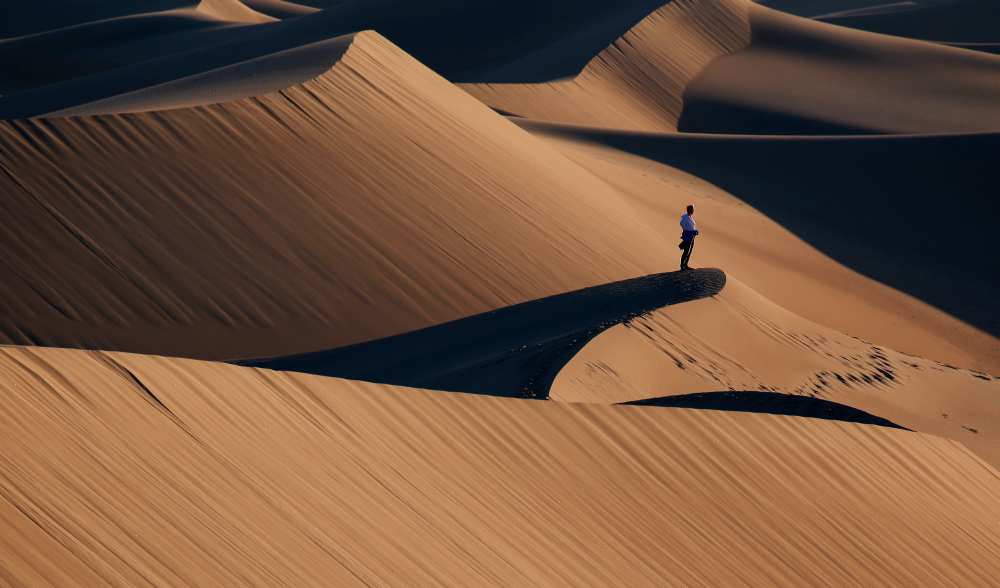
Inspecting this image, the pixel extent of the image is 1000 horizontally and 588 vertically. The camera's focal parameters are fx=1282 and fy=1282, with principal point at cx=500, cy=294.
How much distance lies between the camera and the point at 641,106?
28562 mm

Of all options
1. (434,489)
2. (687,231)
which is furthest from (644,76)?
(434,489)

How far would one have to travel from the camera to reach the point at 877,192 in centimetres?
2119

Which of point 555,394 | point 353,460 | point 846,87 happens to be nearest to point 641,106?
point 846,87

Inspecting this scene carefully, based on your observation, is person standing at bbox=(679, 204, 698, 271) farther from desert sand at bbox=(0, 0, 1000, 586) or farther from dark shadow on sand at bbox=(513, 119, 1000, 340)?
dark shadow on sand at bbox=(513, 119, 1000, 340)

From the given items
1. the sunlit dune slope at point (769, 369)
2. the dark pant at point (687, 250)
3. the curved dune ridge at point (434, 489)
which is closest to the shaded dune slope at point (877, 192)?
the sunlit dune slope at point (769, 369)

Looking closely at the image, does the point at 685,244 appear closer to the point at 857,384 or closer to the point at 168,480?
the point at 857,384

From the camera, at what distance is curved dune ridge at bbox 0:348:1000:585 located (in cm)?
514

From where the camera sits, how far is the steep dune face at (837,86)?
29016mm

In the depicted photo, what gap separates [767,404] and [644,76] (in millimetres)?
21034

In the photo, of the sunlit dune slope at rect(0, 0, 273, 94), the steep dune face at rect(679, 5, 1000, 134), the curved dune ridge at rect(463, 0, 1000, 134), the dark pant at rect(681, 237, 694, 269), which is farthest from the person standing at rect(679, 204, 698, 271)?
the sunlit dune slope at rect(0, 0, 273, 94)

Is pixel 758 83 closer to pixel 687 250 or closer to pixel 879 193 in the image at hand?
pixel 879 193

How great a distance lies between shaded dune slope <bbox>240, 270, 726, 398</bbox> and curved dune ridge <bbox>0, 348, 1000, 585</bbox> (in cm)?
163

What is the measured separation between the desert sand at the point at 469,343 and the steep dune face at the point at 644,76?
329mm

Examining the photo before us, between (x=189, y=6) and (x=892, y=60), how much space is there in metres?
22.9
